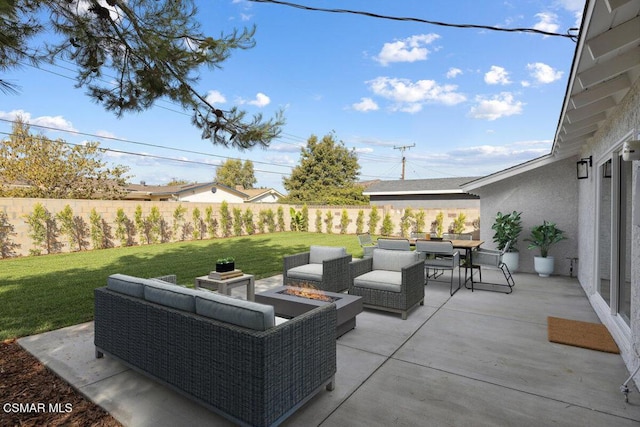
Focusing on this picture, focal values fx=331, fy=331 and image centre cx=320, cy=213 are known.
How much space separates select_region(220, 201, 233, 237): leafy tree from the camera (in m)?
17.5

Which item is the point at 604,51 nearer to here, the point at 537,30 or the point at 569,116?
the point at 537,30

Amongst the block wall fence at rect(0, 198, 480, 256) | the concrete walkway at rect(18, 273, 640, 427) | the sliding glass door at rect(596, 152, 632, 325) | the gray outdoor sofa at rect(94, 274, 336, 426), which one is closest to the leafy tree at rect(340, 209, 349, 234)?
the block wall fence at rect(0, 198, 480, 256)

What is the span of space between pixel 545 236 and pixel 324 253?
5527 mm

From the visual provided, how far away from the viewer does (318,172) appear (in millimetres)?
33375

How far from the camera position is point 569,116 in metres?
4.52

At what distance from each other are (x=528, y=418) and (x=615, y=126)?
3.84 metres

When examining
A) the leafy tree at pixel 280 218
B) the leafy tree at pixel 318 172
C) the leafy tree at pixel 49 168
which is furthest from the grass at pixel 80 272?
the leafy tree at pixel 318 172

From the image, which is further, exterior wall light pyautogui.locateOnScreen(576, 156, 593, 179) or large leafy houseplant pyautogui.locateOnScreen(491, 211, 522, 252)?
large leafy houseplant pyautogui.locateOnScreen(491, 211, 522, 252)

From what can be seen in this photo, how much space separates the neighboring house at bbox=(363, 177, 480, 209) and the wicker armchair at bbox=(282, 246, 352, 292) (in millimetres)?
14630

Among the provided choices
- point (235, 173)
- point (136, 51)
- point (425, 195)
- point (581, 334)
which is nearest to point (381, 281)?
point (581, 334)

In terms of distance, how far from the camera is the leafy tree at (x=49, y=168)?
53.2ft

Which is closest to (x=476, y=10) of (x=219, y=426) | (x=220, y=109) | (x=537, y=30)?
(x=537, y=30)

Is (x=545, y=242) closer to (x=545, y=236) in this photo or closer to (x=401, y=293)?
(x=545, y=236)

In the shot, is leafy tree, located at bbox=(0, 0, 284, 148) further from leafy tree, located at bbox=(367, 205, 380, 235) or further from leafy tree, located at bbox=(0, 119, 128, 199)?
leafy tree, located at bbox=(0, 119, 128, 199)
